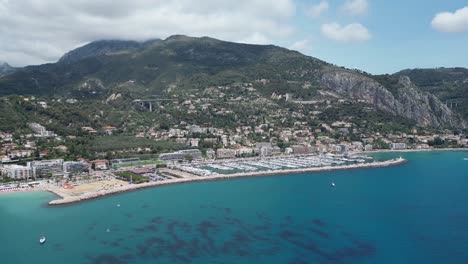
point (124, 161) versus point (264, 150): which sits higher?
point (264, 150)

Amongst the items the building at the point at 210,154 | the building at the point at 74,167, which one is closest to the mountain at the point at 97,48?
the building at the point at 210,154

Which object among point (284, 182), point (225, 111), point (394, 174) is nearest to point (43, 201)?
point (284, 182)

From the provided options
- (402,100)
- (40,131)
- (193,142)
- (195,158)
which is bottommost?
(195,158)

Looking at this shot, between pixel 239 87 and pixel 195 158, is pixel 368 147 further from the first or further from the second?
pixel 239 87

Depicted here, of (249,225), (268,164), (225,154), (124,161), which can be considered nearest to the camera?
(249,225)

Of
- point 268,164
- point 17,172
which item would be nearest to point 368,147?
point 268,164

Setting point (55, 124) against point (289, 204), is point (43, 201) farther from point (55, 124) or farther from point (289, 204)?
point (55, 124)

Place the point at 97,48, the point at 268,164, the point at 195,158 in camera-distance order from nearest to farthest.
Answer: the point at 268,164 → the point at 195,158 → the point at 97,48
